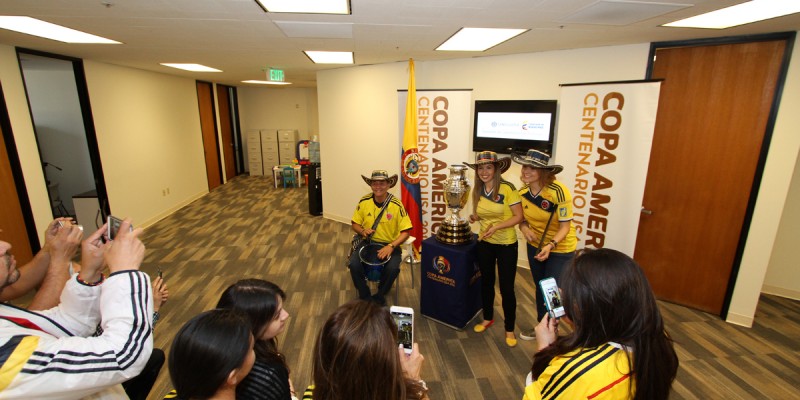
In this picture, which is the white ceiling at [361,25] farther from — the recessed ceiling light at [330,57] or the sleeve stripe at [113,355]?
the sleeve stripe at [113,355]

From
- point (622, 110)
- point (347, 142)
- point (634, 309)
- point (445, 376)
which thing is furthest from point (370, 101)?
point (634, 309)

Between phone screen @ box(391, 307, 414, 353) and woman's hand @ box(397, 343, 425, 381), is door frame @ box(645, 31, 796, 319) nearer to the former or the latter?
phone screen @ box(391, 307, 414, 353)

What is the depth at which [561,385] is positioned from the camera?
119cm

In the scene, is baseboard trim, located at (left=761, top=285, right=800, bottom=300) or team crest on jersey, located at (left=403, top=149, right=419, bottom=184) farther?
team crest on jersey, located at (left=403, top=149, right=419, bottom=184)

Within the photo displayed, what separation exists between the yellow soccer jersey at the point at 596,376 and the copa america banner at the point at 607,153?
280 centimetres

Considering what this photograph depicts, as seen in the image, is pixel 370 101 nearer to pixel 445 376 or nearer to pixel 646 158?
pixel 646 158

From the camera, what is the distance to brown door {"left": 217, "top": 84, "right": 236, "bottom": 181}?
9773 millimetres

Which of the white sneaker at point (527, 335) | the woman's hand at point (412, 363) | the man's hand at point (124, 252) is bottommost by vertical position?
the white sneaker at point (527, 335)

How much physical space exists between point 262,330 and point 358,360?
576 mm

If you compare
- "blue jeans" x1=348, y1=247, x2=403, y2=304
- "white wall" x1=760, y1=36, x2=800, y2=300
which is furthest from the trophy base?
"white wall" x1=760, y1=36, x2=800, y2=300

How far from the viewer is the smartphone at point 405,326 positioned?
1.59 m

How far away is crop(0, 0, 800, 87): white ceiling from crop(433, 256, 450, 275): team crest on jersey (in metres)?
1.89

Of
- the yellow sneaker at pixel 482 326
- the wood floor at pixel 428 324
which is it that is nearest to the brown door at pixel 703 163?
the wood floor at pixel 428 324

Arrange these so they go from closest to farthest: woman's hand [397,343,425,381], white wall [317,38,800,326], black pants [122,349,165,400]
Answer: woman's hand [397,343,425,381] < black pants [122,349,165,400] < white wall [317,38,800,326]
